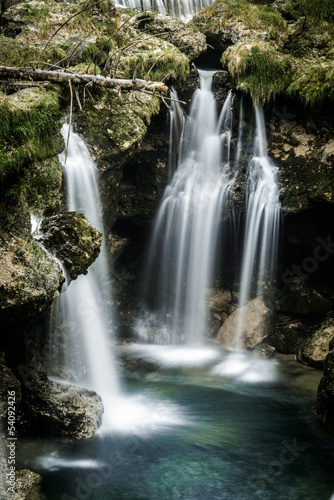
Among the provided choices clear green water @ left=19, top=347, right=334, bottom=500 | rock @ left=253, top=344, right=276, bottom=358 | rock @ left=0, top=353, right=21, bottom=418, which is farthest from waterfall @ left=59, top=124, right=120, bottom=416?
rock @ left=253, top=344, right=276, bottom=358

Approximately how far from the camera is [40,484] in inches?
183

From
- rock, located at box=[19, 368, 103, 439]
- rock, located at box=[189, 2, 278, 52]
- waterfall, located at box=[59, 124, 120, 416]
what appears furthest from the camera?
rock, located at box=[189, 2, 278, 52]

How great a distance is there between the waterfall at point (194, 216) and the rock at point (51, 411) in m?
5.25

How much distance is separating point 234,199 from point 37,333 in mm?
5939

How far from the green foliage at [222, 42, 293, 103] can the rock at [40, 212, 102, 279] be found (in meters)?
6.44

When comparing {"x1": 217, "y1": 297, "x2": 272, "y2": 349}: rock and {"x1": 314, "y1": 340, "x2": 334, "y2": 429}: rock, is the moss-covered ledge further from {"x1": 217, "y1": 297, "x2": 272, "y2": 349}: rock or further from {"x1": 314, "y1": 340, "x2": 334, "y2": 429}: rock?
{"x1": 314, "y1": 340, "x2": 334, "y2": 429}: rock

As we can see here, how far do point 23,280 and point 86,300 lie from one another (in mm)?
3625

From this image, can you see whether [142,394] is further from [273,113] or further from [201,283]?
[273,113]

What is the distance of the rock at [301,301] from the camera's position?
9.66 m

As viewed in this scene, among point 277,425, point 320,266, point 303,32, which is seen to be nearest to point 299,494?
point 277,425

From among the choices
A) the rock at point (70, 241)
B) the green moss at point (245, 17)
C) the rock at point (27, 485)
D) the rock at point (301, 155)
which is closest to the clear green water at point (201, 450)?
the rock at point (27, 485)

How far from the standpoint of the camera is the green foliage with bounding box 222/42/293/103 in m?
9.91

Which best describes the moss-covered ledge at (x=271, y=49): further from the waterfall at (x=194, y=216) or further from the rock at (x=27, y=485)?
the rock at (x=27, y=485)

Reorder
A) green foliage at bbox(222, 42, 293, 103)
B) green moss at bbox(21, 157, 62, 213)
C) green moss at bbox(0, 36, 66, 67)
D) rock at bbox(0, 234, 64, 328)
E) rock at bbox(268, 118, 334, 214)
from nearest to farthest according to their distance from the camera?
rock at bbox(0, 234, 64, 328) < green moss at bbox(21, 157, 62, 213) < green moss at bbox(0, 36, 66, 67) < rock at bbox(268, 118, 334, 214) < green foliage at bbox(222, 42, 293, 103)
